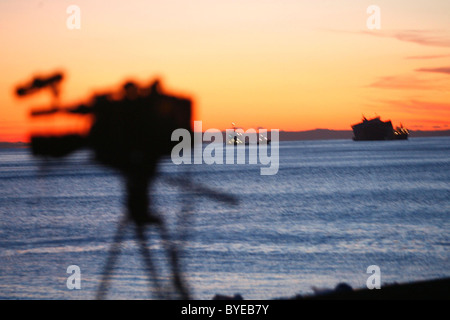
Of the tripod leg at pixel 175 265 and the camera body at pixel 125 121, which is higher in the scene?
the camera body at pixel 125 121

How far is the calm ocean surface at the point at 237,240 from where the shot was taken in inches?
509

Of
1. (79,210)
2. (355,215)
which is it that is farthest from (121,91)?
(79,210)

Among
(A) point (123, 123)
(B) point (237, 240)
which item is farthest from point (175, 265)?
(B) point (237, 240)

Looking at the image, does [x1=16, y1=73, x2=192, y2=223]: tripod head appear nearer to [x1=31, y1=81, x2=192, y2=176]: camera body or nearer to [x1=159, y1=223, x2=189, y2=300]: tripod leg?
[x1=31, y1=81, x2=192, y2=176]: camera body

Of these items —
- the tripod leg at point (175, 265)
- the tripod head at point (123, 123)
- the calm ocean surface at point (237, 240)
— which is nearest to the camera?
the tripod head at point (123, 123)

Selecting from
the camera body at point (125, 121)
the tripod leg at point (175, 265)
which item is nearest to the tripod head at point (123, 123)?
the camera body at point (125, 121)

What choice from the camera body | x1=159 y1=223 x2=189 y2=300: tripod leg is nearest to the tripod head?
the camera body

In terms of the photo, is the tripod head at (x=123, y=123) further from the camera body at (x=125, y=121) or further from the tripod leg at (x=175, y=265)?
the tripod leg at (x=175, y=265)

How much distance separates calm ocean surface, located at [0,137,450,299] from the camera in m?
12.9

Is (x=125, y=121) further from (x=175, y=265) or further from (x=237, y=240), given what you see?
(x=237, y=240)

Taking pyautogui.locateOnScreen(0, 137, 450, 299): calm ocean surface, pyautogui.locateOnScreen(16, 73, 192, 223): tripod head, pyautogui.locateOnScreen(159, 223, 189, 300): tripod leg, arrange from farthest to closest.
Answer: pyautogui.locateOnScreen(0, 137, 450, 299): calm ocean surface → pyautogui.locateOnScreen(159, 223, 189, 300): tripod leg → pyautogui.locateOnScreen(16, 73, 192, 223): tripod head

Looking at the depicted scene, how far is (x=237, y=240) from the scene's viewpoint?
2402 cm

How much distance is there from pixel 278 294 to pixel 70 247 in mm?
12439

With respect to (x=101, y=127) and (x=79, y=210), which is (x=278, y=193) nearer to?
(x=79, y=210)
